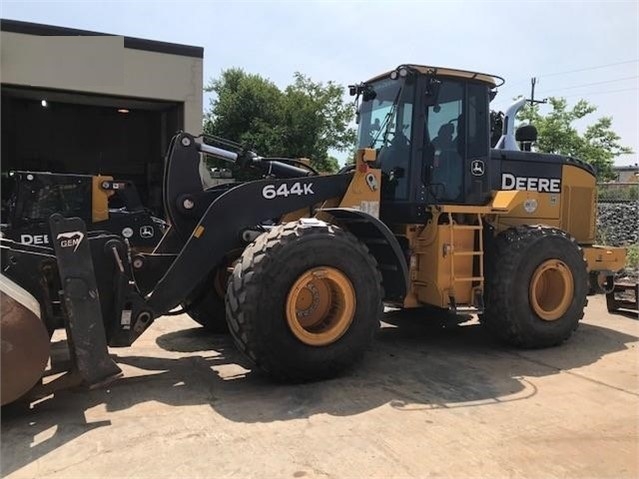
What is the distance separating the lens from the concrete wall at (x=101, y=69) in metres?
15.7

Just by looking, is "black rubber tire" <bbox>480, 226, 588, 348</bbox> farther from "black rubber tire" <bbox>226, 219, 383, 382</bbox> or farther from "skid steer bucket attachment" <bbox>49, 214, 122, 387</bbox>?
"skid steer bucket attachment" <bbox>49, 214, 122, 387</bbox>

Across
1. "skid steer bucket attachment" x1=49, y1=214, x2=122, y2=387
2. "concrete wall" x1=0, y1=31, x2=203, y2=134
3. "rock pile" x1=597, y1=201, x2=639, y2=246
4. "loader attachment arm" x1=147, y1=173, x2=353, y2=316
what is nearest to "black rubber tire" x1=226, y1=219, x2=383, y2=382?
"loader attachment arm" x1=147, y1=173, x2=353, y2=316

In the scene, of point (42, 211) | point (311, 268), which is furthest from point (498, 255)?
point (42, 211)

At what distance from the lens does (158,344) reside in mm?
6660

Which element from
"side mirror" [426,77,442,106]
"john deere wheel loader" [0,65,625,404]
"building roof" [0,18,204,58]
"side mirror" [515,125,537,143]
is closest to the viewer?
"john deere wheel loader" [0,65,625,404]

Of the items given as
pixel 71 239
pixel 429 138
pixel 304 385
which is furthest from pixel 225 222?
pixel 429 138

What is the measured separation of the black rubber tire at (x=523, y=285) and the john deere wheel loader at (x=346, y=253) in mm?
16

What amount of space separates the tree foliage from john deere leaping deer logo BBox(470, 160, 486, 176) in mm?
22910

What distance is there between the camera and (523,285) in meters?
6.36

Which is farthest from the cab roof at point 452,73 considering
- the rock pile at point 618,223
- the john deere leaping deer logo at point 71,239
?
the rock pile at point 618,223

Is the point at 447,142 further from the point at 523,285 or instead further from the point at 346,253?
the point at 346,253

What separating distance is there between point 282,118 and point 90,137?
9926 mm

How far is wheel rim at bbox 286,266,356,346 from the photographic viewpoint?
16.4 feet

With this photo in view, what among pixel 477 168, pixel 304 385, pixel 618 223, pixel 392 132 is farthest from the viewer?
pixel 618 223
